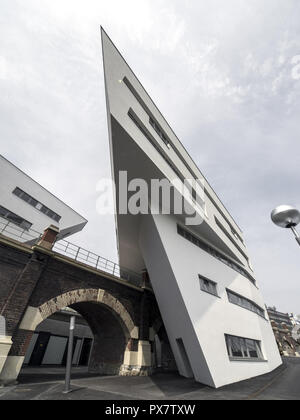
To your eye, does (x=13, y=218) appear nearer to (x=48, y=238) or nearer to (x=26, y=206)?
(x=26, y=206)

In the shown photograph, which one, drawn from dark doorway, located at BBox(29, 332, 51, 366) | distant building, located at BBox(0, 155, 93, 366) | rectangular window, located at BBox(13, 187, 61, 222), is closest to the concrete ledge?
distant building, located at BBox(0, 155, 93, 366)

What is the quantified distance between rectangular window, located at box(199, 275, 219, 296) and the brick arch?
4969 millimetres

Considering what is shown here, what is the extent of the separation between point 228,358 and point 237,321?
2884 mm

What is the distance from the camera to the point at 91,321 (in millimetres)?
13648

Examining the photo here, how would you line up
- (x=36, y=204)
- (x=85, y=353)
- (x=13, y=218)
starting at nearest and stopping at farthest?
(x=85, y=353) → (x=13, y=218) → (x=36, y=204)

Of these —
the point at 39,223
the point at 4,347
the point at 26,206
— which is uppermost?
the point at 26,206

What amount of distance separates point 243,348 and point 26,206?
24114 mm

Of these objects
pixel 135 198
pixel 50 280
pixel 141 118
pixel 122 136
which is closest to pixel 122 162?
pixel 122 136

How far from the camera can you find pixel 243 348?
466 inches

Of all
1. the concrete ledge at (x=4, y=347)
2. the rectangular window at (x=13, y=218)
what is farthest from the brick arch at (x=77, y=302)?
the rectangular window at (x=13, y=218)

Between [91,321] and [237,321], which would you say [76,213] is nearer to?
[91,321]

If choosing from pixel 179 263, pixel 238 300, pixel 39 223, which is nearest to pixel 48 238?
pixel 179 263

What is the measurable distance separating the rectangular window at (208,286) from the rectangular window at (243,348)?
2.37 m

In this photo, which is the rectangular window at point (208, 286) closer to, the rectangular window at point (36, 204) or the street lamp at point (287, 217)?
the street lamp at point (287, 217)
